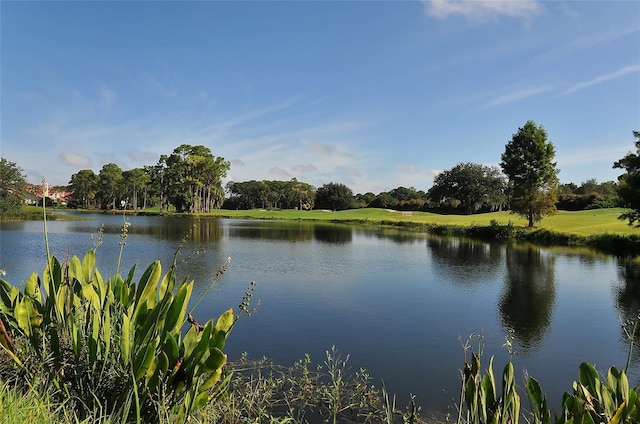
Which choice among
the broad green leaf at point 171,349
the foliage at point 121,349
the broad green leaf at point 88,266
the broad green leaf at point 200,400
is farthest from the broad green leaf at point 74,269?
the broad green leaf at point 200,400

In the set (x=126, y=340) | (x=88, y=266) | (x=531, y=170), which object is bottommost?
(x=126, y=340)

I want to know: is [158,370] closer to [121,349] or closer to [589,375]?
[121,349]

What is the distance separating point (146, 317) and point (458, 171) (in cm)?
7910

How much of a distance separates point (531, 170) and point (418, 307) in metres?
29.7

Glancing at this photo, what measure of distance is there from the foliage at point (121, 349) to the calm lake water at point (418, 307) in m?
0.66

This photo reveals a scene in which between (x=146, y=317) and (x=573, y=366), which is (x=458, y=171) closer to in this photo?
(x=573, y=366)

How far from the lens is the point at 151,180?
90688 mm

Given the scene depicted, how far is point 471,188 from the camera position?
2904 inches

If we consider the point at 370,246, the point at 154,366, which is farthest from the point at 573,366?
the point at 370,246

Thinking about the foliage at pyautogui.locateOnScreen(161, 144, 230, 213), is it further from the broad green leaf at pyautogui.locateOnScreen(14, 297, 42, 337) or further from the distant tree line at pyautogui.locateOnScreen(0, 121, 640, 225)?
the broad green leaf at pyautogui.locateOnScreen(14, 297, 42, 337)

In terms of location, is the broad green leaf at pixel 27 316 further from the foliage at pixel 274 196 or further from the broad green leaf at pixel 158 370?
the foliage at pixel 274 196

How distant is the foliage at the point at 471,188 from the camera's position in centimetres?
7434

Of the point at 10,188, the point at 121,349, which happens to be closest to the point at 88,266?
the point at 121,349

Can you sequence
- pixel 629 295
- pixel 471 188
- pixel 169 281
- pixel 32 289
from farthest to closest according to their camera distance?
pixel 471 188 → pixel 629 295 → pixel 32 289 → pixel 169 281
